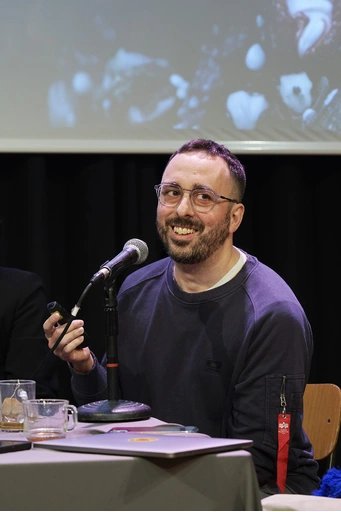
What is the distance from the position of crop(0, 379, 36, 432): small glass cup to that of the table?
0.95 feet

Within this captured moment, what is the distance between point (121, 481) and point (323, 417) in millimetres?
1719

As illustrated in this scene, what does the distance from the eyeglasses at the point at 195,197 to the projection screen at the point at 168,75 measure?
1.19m

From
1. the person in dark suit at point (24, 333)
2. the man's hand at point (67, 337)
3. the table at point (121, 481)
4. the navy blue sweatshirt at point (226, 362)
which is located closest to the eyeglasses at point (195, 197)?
the navy blue sweatshirt at point (226, 362)

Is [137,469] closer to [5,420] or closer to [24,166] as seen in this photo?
[5,420]

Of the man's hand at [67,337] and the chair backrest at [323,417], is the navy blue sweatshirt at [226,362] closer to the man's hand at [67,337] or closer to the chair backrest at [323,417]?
the man's hand at [67,337]

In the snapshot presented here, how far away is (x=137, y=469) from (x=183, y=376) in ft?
3.76

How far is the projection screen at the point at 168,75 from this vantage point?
3643 mm

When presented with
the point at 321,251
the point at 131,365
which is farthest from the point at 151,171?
the point at 131,365

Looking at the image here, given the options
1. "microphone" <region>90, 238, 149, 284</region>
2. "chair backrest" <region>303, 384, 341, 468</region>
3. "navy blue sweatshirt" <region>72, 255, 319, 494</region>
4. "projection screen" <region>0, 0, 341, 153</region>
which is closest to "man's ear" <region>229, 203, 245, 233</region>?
"navy blue sweatshirt" <region>72, 255, 319, 494</region>

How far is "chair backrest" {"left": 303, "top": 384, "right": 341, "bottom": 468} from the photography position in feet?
9.27

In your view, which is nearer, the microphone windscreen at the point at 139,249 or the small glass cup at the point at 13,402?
the small glass cup at the point at 13,402

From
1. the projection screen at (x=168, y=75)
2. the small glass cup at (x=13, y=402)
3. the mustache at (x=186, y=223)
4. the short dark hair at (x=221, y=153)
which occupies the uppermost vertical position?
the projection screen at (x=168, y=75)

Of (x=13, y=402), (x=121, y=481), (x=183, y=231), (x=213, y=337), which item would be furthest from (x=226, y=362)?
(x=121, y=481)

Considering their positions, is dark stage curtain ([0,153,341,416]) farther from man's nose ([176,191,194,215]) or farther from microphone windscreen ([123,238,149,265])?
microphone windscreen ([123,238,149,265])
